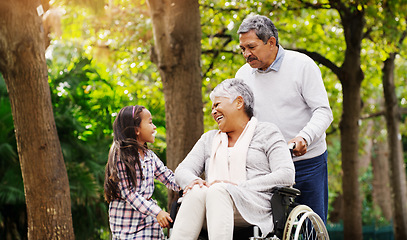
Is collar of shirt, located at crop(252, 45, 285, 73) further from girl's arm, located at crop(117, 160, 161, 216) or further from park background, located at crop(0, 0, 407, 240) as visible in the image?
park background, located at crop(0, 0, 407, 240)

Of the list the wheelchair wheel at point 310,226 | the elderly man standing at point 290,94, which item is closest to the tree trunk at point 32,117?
the elderly man standing at point 290,94

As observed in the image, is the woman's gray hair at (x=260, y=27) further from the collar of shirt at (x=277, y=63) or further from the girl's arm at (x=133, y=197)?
the girl's arm at (x=133, y=197)

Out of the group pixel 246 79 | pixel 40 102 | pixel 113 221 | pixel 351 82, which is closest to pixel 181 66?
pixel 40 102

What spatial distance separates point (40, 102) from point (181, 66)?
220 centimetres

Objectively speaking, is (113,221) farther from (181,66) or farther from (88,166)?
(88,166)

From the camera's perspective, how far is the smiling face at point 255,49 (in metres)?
4.21

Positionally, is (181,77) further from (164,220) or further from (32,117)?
(164,220)

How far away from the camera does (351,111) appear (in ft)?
38.5

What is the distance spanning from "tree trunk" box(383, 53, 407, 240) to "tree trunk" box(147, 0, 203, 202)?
24.7 feet

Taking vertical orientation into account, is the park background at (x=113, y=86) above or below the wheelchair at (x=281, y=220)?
above

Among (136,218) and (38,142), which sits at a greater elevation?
(38,142)

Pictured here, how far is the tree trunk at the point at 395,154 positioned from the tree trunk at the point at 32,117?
9858mm

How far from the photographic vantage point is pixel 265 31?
4.21 m

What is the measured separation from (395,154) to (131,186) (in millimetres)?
10955
